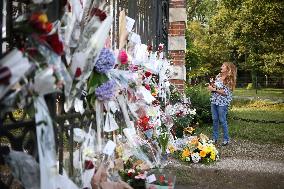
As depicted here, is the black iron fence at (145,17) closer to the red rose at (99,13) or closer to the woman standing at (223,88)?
the woman standing at (223,88)

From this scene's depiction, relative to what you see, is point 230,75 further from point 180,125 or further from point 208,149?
point 208,149

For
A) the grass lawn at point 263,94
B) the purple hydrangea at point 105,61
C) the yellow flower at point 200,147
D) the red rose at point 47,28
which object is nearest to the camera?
the red rose at point 47,28

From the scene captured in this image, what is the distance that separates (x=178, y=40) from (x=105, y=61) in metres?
7.16

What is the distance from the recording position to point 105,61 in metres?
2.94

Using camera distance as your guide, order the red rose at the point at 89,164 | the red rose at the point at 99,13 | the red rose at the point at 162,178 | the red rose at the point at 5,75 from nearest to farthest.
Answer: the red rose at the point at 5,75, the red rose at the point at 99,13, the red rose at the point at 89,164, the red rose at the point at 162,178

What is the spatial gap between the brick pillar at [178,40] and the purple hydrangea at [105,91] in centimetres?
681

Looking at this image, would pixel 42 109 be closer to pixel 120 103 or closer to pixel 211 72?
pixel 120 103

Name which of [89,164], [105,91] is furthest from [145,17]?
[89,164]

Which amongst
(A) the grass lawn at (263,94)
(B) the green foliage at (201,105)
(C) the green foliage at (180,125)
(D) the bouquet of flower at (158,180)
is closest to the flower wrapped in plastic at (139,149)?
(D) the bouquet of flower at (158,180)

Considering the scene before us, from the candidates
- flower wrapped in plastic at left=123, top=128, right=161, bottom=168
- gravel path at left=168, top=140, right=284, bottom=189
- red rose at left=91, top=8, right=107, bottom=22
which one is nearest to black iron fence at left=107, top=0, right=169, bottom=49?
flower wrapped in plastic at left=123, top=128, right=161, bottom=168

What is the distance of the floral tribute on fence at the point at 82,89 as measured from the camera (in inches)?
80.5

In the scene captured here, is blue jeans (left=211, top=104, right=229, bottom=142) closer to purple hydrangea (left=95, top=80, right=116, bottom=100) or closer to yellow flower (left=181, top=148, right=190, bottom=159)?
yellow flower (left=181, top=148, right=190, bottom=159)

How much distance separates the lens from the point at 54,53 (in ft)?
7.01

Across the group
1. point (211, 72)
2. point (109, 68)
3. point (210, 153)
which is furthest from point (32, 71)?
point (211, 72)
